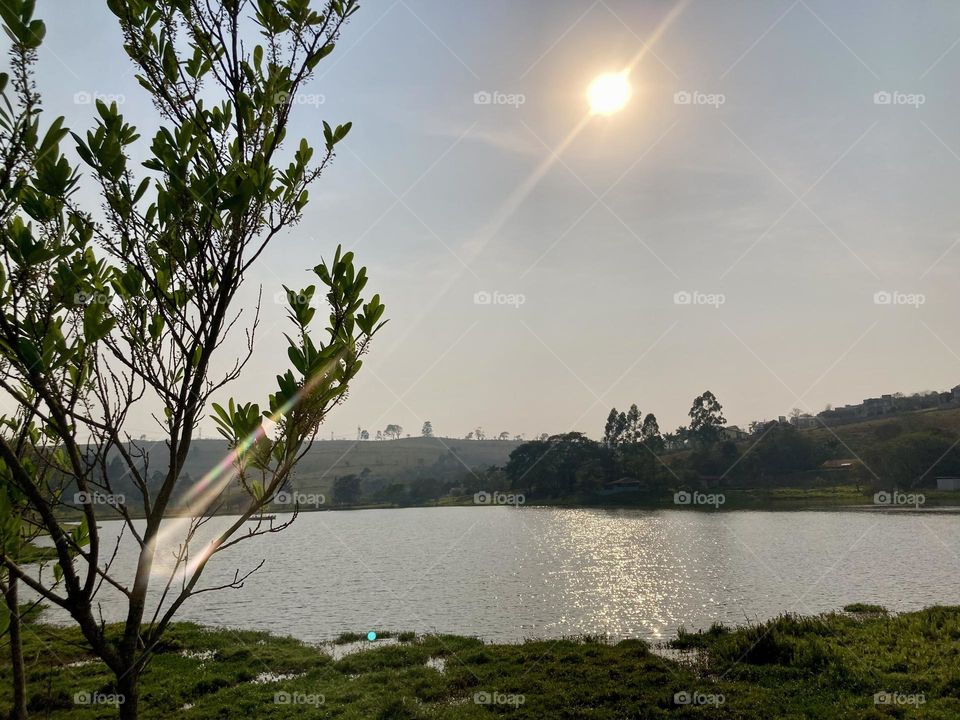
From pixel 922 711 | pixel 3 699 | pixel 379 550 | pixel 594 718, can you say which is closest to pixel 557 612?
pixel 594 718

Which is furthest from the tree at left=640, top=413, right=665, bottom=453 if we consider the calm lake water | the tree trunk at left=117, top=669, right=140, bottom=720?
the tree trunk at left=117, top=669, right=140, bottom=720

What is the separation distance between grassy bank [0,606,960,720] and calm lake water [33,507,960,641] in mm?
3400

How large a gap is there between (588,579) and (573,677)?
62.5 ft

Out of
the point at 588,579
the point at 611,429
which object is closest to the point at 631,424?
the point at 611,429

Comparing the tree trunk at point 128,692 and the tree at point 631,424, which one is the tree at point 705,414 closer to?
the tree at point 631,424

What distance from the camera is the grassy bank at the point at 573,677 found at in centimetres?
1460

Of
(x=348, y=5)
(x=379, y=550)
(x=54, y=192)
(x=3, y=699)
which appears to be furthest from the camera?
(x=379, y=550)

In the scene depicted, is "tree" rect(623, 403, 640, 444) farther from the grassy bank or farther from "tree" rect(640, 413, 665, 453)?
the grassy bank

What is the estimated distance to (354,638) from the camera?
23766 millimetres

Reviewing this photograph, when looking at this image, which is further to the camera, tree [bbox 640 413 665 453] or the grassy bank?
tree [bbox 640 413 665 453]

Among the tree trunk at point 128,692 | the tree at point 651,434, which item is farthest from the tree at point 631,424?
the tree trunk at point 128,692

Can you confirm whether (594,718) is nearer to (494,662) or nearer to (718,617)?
(494,662)

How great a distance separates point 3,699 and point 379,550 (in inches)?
1591

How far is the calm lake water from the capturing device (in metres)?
26.0
